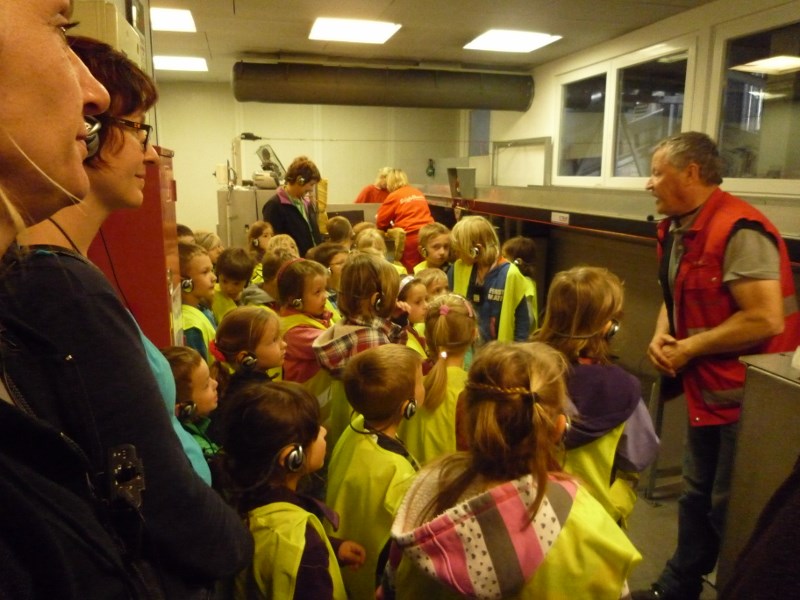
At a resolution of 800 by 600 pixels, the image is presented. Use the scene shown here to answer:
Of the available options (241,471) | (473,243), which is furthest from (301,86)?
(241,471)

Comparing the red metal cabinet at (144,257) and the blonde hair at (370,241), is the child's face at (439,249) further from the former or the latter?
the red metal cabinet at (144,257)

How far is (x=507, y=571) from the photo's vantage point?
1.04 meters

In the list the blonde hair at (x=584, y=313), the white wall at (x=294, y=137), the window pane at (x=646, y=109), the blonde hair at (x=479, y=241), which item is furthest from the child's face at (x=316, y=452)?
the white wall at (x=294, y=137)

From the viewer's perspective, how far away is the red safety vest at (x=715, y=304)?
1.83m

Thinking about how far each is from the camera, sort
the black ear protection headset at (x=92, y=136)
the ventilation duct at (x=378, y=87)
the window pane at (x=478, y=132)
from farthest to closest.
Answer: the window pane at (x=478, y=132) < the ventilation duct at (x=378, y=87) < the black ear protection headset at (x=92, y=136)

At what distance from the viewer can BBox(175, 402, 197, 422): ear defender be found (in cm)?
152

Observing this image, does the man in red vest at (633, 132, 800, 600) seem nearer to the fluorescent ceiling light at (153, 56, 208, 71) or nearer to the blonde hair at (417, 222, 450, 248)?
the blonde hair at (417, 222, 450, 248)

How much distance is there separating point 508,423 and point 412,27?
479 cm

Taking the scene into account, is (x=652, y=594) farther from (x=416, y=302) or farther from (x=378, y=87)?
(x=378, y=87)

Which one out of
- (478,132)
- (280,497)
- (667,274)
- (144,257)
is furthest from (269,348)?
(478,132)

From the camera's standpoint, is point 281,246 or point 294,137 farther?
point 294,137

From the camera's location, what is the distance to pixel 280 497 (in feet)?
4.24

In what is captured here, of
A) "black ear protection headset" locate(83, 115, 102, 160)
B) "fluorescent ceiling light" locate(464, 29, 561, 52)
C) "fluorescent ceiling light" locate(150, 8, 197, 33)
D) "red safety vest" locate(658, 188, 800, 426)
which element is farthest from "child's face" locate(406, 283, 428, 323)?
"fluorescent ceiling light" locate(464, 29, 561, 52)

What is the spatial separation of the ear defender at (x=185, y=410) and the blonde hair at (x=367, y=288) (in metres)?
0.75
